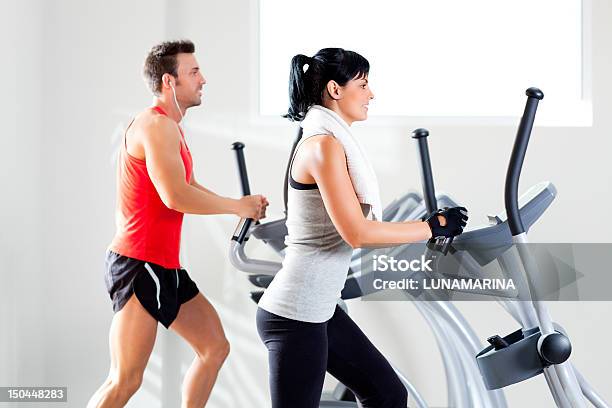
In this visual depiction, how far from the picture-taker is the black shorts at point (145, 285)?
2.30 m

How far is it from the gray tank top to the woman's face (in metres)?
0.17

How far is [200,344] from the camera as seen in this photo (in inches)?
97.0

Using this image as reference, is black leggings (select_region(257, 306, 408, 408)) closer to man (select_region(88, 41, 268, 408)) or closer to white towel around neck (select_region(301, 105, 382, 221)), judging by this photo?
white towel around neck (select_region(301, 105, 382, 221))

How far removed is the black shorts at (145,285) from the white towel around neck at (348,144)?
32.0 inches

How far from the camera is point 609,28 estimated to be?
327cm

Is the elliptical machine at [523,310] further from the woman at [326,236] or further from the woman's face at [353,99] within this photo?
the woman's face at [353,99]

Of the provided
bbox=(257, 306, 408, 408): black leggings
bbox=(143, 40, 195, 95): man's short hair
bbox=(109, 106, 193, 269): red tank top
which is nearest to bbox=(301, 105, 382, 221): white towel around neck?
bbox=(257, 306, 408, 408): black leggings

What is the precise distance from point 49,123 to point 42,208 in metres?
0.39

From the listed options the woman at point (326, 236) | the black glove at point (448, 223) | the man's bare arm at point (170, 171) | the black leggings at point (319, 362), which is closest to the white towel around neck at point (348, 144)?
the woman at point (326, 236)

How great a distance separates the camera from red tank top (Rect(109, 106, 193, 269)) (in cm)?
235

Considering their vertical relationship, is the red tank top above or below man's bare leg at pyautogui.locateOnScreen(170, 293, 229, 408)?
above

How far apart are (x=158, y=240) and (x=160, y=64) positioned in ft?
2.02

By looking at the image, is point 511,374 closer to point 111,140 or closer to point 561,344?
point 561,344

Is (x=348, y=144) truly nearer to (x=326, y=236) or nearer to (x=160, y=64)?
(x=326, y=236)
